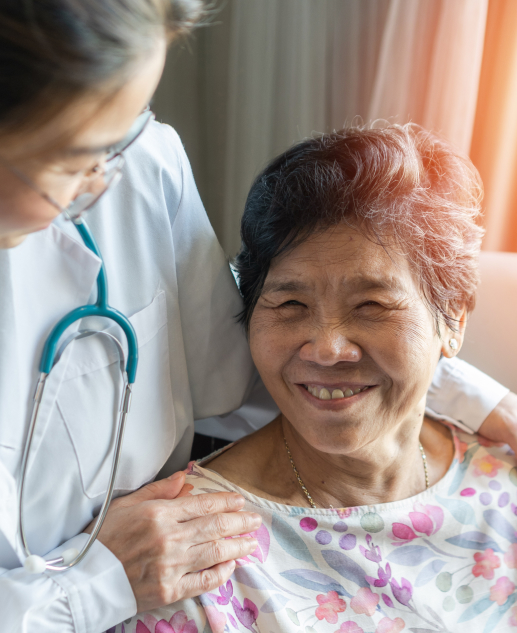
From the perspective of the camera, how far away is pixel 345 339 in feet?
3.71

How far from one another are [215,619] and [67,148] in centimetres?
84

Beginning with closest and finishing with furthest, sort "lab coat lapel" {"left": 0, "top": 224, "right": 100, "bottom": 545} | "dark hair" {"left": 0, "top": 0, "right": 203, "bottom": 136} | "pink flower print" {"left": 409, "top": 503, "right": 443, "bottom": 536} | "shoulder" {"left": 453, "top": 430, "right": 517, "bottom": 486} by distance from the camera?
"dark hair" {"left": 0, "top": 0, "right": 203, "bottom": 136} < "lab coat lapel" {"left": 0, "top": 224, "right": 100, "bottom": 545} < "pink flower print" {"left": 409, "top": 503, "right": 443, "bottom": 536} < "shoulder" {"left": 453, "top": 430, "right": 517, "bottom": 486}

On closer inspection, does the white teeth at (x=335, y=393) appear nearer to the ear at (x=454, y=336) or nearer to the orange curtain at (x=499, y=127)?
the ear at (x=454, y=336)

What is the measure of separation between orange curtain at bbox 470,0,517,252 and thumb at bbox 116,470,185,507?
52.6 inches

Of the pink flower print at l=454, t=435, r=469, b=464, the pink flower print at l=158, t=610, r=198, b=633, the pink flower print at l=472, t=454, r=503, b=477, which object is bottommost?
the pink flower print at l=158, t=610, r=198, b=633

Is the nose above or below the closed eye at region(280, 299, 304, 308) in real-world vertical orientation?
below

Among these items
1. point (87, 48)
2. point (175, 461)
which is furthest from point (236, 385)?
point (87, 48)

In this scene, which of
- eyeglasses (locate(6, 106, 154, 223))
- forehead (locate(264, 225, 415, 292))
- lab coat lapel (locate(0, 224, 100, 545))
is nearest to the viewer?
eyeglasses (locate(6, 106, 154, 223))

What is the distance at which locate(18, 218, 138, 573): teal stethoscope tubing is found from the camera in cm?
97

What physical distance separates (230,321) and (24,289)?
0.53 meters

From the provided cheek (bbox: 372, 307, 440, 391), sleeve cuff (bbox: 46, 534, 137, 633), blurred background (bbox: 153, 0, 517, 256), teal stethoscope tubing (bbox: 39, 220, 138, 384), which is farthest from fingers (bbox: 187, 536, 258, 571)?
blurred background (bbox: 153, 0, 517, 256)

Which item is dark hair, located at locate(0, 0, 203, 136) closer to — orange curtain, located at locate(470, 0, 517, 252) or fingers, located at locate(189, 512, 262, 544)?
fingers, located at locate(189, 512, 262, 544)

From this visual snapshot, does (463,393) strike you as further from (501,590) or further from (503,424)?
(501,590)

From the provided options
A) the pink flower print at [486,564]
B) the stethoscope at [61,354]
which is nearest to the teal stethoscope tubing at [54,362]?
Result: the stethoscope at [61,354]
